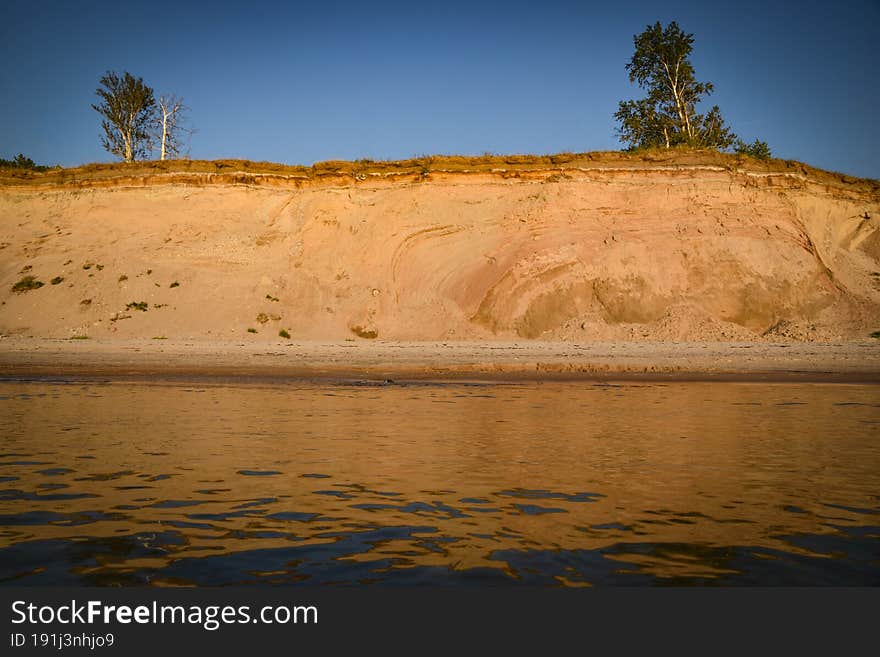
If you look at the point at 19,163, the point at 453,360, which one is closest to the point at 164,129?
the point at 19,163

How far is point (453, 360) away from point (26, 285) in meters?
19.6

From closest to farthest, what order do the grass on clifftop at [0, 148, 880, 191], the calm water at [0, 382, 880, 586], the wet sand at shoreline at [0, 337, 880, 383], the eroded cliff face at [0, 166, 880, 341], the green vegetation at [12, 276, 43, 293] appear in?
1. the calm water at [0, 382, 880, 586]
2. the wet sand at shoreline at [0, 337, 880, 383]
3. the eroded cliff face at [0, 166, 880, 341]
4. the green vegetation at [12, 276, 43, 293]
5. the grass on clifftop at [0, 148, 880, 191]

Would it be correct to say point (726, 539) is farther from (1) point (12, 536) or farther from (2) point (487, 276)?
(2) point (487, 276)

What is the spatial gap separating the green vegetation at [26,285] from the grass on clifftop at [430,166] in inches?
263

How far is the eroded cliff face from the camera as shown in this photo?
26.4 metres

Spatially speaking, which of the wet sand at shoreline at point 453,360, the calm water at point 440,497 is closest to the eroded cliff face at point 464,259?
the wet sand at shoreline at point 453,360

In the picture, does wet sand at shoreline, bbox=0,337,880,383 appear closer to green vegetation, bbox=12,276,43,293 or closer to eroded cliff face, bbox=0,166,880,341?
eroded cliff face, bbox=0,166,880,341

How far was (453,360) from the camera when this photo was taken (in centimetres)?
1919

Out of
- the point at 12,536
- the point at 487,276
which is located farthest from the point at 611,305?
the point at 12,536

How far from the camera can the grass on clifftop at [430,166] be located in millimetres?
30547

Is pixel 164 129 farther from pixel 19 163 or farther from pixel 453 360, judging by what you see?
pixel 453 360

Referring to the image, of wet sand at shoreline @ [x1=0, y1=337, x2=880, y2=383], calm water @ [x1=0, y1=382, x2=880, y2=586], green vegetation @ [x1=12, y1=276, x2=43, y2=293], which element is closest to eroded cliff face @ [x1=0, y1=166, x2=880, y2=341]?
green vegetation @ [x1=12, y1=276, x2=43, y2=293]

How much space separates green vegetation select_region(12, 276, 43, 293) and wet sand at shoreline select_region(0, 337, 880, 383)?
6161mm

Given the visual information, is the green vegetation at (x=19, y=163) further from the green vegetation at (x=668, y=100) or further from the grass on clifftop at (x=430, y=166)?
the green vegetation at (x=668, y=100)
